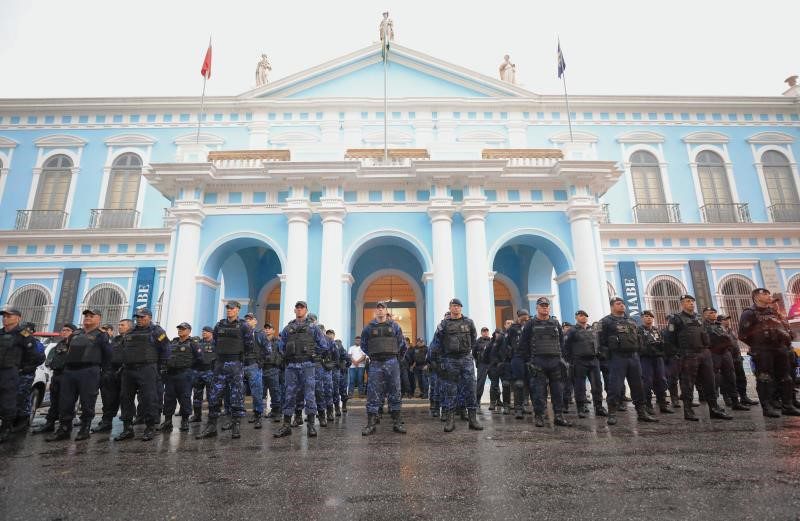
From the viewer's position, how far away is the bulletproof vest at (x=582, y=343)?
7.82 metres

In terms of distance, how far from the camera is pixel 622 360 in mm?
7211

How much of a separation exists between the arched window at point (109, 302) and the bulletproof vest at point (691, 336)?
769 inches

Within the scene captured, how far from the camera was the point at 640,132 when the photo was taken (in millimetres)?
20828

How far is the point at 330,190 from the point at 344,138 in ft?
25.4

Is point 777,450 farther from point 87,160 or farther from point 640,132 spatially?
point 87,160

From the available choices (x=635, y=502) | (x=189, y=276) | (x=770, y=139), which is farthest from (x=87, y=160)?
(x=770, y=139)

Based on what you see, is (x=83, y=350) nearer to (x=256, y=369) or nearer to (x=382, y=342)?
(x=256, y=369)

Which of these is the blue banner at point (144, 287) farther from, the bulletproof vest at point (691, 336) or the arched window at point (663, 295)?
the arched window at point (663, 295)

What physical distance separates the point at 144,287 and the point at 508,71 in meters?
20.0

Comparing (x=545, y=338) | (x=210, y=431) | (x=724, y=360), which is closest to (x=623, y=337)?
(x=545, y=338)

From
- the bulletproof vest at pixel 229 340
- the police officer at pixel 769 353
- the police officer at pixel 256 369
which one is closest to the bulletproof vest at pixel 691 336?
the police officer at pixel 769 353

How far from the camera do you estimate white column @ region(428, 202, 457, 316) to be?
12094mm

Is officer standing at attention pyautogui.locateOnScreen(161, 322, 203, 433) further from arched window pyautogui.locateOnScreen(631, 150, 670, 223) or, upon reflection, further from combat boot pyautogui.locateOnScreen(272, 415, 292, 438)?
arched window pyautogui.locateOnScreen(631, 150, 670, 223)

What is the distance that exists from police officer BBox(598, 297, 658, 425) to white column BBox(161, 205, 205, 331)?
33.9ft
